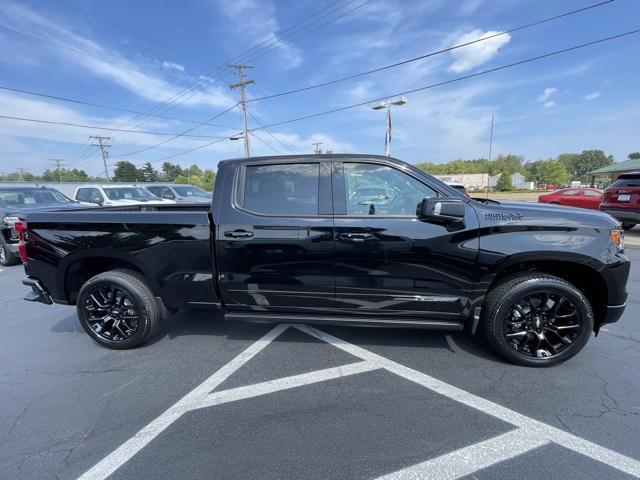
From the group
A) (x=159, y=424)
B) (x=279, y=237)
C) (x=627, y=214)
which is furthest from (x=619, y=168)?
(x=159, y=424)

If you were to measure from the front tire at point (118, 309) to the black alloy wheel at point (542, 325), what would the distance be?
344cm

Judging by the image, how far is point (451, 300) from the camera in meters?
2.91

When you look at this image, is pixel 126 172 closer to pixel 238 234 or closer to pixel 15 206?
pixel 15 206

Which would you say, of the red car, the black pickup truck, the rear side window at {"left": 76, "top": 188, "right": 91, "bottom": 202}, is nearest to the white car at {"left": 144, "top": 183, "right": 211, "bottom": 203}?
the rear side window at {"left": 76, "top": 188, "right": 91, "bottom": 202}

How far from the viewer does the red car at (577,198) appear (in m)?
15.9

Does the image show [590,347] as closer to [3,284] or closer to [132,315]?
[132,315]

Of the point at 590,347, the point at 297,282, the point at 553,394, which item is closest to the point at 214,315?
the point at 297,282

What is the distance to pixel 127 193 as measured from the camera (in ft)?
43.7

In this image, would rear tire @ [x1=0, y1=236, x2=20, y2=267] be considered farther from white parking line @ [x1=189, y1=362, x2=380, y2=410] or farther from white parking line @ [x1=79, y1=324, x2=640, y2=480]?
white parking line @ [x1=189, y1=362, x2=380, y2=410]

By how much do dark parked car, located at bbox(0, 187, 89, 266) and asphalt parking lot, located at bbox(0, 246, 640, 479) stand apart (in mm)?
4407

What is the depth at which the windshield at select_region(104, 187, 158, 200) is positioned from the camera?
41.5 ft

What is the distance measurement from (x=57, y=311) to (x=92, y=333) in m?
1.67

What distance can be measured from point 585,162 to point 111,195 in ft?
509

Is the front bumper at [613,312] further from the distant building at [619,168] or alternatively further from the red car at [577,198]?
the distant building at [619,168]
